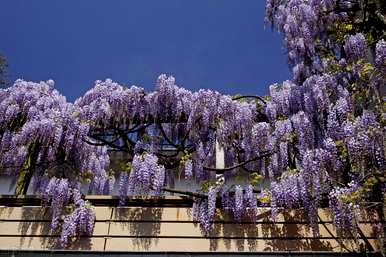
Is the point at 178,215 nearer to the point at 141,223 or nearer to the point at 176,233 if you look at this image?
the point at 176,233

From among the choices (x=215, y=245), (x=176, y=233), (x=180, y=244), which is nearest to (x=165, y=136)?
(x=176, y=233)

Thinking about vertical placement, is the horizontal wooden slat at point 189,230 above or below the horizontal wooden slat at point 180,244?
above

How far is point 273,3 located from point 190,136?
380cm

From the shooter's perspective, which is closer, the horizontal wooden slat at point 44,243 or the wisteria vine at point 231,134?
the horizontal wooden slat at point 44,243

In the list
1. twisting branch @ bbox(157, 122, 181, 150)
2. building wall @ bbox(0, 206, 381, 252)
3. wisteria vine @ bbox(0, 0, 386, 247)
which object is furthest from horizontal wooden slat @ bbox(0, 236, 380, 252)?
twisting branch @ bbox(157, 122, 181, 150)

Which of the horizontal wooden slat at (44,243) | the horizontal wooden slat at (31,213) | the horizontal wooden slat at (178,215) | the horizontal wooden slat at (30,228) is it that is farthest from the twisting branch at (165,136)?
the horizontal wooden slat at (44,243)

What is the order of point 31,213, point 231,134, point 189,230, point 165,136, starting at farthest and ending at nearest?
point 165,136 < point 231,134 < point 31,213 < point 189,230

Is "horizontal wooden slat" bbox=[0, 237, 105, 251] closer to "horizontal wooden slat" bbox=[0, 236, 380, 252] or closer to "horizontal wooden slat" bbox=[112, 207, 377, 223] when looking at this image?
"horizontal wooden slat" bbox=[0, 236, 380, 252]

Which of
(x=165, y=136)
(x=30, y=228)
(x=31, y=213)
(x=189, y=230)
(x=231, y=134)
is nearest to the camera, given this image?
(x=189, y=230)

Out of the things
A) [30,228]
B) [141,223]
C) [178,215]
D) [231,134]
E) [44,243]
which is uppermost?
[231,134]

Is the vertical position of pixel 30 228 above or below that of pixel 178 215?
below

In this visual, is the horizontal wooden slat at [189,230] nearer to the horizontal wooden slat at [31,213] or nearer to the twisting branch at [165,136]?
the horizontal wooden slat at [31,213]

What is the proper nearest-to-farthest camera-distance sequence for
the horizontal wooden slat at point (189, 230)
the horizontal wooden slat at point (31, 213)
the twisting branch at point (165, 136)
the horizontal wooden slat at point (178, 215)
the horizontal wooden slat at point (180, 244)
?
the horizontal wooden slat at point (180, 244)
the horizontal wooden slat at point (189, 230)
the horizontal wooden slat at point (178, 215)
the horizontal wooden slat at point (31, 213)
the twisting branch at point (165, 136)

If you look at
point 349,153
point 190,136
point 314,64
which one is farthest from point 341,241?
point 314,64
